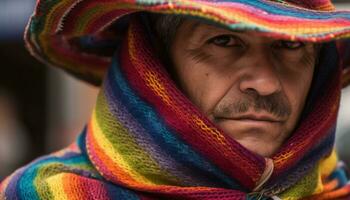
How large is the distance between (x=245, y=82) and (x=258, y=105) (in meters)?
0.06

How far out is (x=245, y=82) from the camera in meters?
1.79

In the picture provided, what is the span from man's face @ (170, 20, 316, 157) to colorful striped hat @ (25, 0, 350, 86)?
0.49 ft

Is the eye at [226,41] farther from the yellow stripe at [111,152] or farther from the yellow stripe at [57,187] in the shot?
the yellow stripe at [57,187]

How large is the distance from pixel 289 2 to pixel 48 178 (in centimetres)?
74

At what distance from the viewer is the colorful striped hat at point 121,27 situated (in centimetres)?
154

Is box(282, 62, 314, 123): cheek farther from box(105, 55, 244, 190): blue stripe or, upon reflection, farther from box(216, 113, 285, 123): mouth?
box(105, 55, 244, 190): blue stripe

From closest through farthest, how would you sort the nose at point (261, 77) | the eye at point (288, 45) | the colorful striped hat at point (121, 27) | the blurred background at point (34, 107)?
the colorful striped hat at point (121, 27), the nose at point (261, 77), the eye at point (288, 45), the blurred background at point (34, 107)

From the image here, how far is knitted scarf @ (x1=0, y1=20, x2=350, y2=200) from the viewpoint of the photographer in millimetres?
1783

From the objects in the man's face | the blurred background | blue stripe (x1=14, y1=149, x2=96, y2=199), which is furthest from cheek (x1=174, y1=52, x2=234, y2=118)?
the blurred background

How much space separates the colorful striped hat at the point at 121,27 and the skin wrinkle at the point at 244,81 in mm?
151

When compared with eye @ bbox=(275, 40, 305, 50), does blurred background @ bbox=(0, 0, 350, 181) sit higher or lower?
lower

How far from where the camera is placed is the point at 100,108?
1.98 metres

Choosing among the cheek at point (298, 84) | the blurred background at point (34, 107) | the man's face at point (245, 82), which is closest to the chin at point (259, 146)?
the man's face at point (245, 82)

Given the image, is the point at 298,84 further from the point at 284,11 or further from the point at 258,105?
the point at 284,11
